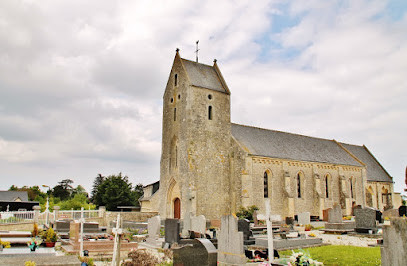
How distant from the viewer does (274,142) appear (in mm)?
35312

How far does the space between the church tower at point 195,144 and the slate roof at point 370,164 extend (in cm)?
2317

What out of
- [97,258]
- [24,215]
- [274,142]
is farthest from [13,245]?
[274,142]

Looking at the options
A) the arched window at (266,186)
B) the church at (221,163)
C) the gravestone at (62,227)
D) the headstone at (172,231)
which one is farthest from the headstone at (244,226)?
the arched window at (266,186)

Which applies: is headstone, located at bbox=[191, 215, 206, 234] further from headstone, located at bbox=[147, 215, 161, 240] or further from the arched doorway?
the arched doorway

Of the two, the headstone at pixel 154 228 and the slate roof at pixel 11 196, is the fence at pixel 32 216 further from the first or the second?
the slate roof at pixel 11 196

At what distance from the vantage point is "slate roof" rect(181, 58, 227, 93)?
30.0 m

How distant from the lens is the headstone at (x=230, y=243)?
33.4ft

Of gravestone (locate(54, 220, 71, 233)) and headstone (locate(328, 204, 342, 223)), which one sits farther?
headstone (locate(328, 204, 342, 223))

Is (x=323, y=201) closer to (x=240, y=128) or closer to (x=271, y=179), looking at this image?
(x=271, y=179)

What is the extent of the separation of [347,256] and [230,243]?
4392mm

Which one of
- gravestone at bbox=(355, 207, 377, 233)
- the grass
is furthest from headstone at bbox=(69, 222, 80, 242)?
gravestone at bbox=(355, 207, 377, 233)

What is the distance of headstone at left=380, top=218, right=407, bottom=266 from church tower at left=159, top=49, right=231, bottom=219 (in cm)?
2020

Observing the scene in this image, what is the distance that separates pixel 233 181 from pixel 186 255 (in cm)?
2065

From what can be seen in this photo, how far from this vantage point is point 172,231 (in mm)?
15641
